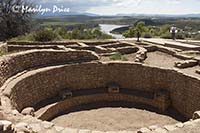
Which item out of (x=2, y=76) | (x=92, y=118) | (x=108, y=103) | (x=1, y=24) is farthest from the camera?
(x=1, y=24)

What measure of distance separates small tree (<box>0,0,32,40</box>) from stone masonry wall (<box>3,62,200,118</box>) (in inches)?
572

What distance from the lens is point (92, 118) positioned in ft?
38.7

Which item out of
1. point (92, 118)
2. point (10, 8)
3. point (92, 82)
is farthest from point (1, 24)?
point (92, 118)

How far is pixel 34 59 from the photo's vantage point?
529 inches

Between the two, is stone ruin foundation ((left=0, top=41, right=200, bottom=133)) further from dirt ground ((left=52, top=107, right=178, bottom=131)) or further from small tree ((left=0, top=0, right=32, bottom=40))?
small tree ((left=0, top=0, right=32, bottom=40))

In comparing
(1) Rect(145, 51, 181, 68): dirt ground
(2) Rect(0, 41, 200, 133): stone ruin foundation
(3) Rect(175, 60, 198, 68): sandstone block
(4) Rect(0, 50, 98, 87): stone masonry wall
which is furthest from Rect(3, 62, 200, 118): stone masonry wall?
(1) Rect(145, 51, 181, 68): dirt ground

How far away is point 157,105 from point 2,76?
749cm

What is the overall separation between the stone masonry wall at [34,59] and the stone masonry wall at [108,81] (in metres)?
0.90

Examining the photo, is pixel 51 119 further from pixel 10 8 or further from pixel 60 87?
pixel 10 8

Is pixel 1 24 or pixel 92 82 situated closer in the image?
pixel 92 82

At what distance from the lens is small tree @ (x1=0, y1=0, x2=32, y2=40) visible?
26.0 m

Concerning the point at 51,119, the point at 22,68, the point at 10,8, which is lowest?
the point at 51,119

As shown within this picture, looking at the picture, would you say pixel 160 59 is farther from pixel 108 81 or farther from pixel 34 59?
pixel 34 59

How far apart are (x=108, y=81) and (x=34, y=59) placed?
419 cm
